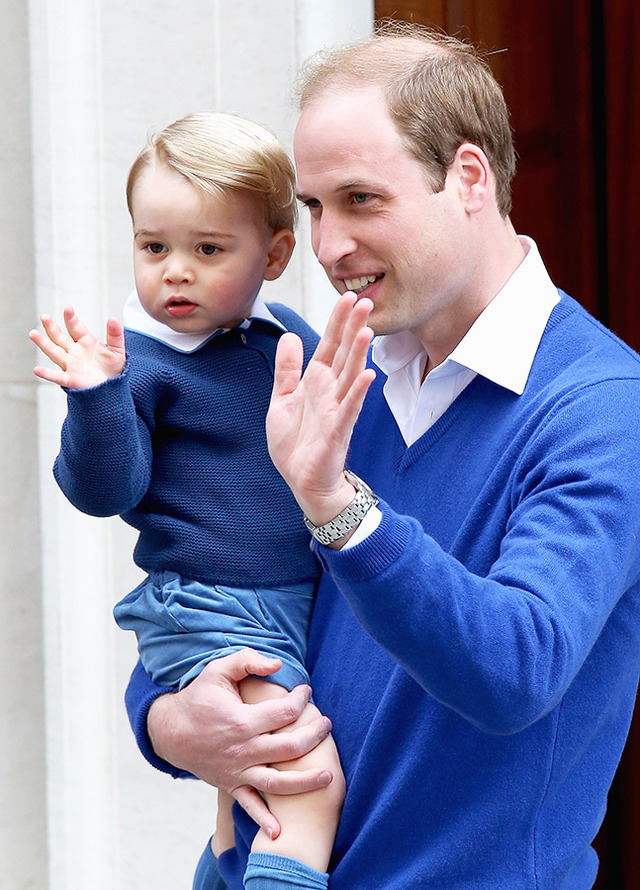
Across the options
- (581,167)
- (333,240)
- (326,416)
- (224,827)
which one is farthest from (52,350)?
(581,167)

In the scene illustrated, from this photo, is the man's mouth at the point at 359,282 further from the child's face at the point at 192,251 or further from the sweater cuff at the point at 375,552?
the sweater cuff at the point at 375,552

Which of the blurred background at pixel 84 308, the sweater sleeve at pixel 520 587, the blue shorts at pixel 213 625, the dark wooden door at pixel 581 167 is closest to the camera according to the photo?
the sweater sleeve at pixel 520 587

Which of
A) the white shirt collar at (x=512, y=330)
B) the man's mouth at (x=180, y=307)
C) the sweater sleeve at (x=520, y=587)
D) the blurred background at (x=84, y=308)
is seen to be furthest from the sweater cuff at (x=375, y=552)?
the blurred background at (x=84, y=308)

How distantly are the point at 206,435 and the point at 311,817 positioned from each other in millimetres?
516

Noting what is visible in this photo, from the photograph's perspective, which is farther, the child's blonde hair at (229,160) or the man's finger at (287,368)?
the child's blonde hair at (229,160)

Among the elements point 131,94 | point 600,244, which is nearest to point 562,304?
point 600,244

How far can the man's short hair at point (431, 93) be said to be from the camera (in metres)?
1.37

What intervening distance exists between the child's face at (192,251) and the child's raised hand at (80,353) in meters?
0.17

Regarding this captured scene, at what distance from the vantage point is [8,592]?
281 cm

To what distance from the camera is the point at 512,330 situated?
137 cm

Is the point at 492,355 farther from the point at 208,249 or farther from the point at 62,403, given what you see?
the point at 62,403

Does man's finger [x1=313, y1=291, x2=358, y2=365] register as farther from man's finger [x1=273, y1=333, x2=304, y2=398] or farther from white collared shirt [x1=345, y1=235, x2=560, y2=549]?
white collared shirt [x1=345, y1=235, x2=560, y2=549]

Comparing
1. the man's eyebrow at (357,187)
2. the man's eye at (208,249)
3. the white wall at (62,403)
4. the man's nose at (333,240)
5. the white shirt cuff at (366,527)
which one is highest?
the man's eyebrow at (357,187)

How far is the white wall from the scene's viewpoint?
2.62m
